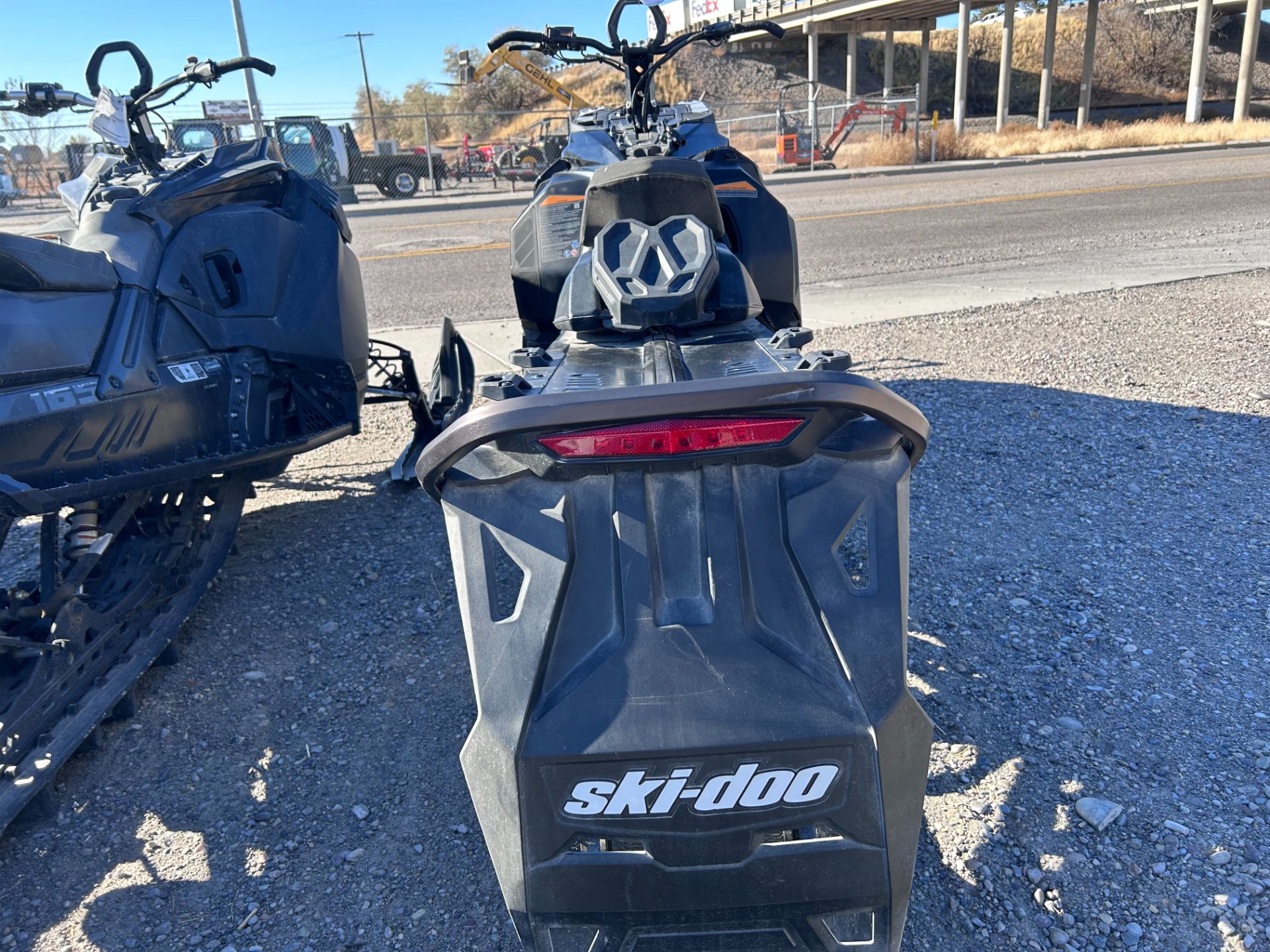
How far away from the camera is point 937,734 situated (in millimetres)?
2584

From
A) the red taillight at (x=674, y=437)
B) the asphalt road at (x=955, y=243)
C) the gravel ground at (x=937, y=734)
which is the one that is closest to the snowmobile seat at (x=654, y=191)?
the red taillight at (x=674, y=437)

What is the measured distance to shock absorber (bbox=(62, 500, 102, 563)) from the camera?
287 centimetres

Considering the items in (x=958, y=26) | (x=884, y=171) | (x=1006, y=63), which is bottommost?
(x=884, y=171)

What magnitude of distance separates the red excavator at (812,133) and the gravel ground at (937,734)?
66.0 feet

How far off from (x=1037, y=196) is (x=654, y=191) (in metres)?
13.5

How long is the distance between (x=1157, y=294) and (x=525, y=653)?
7.80m

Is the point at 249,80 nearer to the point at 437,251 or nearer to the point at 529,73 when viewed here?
the point at 437,251

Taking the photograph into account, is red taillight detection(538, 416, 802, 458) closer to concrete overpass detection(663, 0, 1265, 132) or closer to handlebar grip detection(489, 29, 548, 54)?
handlebar grip detection(489, 29, 548, 54)

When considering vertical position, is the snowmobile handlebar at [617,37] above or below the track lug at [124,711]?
above

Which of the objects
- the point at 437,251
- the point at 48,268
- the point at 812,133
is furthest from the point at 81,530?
the point at 812,133

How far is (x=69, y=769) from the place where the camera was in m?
2.62

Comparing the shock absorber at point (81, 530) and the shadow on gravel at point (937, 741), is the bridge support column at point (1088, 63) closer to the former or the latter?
the shadow on gravel at point (937, 741)

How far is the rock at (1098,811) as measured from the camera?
2240 millimetres

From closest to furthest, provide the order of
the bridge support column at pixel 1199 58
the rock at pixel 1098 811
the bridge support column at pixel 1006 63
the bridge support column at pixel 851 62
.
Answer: the rock at pixel 1098 811, the bridge support column at pixel 1199 58, the bridge support column at pixel 1006 63, the bridge support column at pixel 851 62
